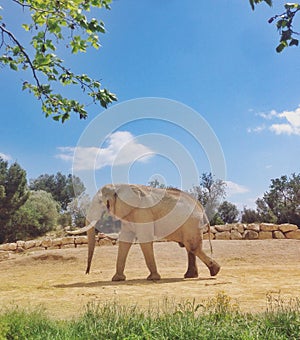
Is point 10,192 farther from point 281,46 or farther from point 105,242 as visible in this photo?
point 281,46

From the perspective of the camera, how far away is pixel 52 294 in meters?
6.80

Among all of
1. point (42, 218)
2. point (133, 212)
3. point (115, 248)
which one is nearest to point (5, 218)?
point (42, 218)

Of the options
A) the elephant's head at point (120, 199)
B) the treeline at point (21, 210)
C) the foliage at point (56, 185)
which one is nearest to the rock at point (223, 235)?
the treeline at point (21, 210)

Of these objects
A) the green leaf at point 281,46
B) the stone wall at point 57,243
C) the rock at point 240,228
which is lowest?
the stone wall at point 57,243

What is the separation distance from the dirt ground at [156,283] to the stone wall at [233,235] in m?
2.07

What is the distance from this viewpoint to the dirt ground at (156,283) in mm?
5977

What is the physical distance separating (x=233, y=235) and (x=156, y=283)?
10884mm

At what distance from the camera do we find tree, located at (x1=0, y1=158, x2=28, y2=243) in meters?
25.3

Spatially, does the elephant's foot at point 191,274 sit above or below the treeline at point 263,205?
below

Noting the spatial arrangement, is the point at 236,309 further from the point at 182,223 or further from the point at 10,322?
the point at 182,223

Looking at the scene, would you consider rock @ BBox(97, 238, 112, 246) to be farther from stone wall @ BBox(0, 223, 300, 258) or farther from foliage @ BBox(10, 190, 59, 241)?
foliage @ BBox(10, 190, 59, 241)

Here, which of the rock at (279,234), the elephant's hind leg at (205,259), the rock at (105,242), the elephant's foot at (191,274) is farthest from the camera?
→ the rock at (105,242)

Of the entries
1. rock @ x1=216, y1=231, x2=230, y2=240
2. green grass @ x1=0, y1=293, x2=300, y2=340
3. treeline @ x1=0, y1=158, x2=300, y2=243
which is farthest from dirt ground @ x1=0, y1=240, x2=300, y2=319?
treeline @ x1=0, y1=158, x2=300, y2=243

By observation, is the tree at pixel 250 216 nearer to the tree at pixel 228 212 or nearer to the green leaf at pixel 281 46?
the tree at pixel 228 212
